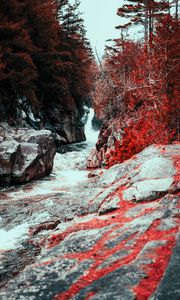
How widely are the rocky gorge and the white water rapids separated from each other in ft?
0.19

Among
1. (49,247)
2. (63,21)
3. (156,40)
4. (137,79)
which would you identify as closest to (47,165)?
(137,79)

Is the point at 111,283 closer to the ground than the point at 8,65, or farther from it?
closer to the ground

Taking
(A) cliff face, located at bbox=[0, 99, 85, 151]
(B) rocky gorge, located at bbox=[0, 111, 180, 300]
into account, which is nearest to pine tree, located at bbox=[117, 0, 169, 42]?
(A) cliff face, located at bbox=[0, 99, 85, 151]

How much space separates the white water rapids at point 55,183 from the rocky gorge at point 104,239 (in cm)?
6

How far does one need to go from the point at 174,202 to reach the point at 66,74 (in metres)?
21.7

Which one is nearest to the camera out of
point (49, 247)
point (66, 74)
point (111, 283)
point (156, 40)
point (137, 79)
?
point (111, 283)

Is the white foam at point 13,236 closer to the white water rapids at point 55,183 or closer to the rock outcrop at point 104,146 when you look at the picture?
the white water rapids at point 55,183

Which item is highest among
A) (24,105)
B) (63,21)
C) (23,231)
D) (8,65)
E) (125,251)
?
(63,21)

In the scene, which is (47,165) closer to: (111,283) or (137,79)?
(137,79)

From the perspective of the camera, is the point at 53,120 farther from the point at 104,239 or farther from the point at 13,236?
the point at 104,239

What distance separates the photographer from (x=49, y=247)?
18.3 ft

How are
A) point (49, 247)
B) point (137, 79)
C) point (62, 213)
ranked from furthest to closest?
point (137, 79) < point (62, 213) < point (49, 247)

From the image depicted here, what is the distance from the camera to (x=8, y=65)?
18.6 meters

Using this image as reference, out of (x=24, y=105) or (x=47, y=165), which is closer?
(x=47, y=165)
